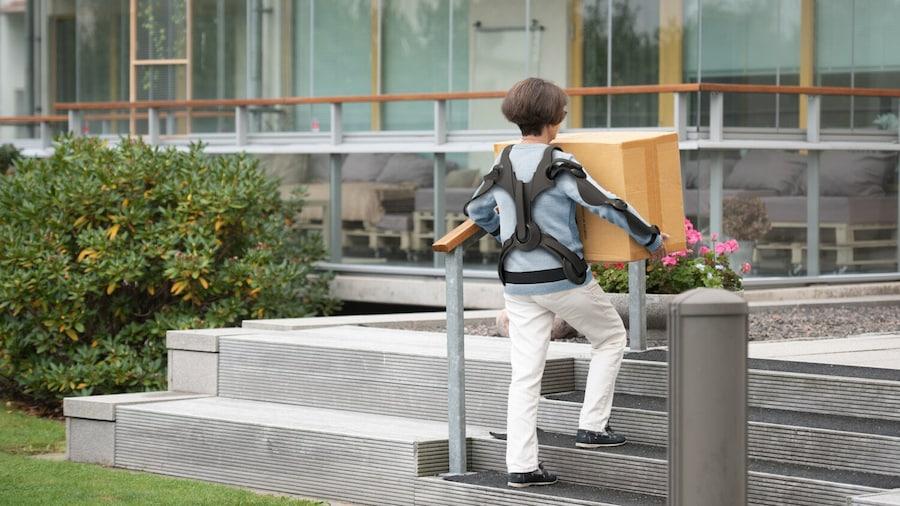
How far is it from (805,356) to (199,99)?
11964 mm

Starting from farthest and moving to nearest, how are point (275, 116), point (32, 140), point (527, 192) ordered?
1. point (32, 140)
2. point (275, 116)
3. point (527, 192)

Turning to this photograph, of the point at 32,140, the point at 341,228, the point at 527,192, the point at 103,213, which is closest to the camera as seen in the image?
the point at 527,192

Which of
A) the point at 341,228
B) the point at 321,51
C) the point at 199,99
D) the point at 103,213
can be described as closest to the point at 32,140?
the point at 199,99

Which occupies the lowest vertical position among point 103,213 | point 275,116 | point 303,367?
point 303,367

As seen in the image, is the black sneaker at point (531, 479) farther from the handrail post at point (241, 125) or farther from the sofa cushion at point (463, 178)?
the handrail post at point (241, 125)

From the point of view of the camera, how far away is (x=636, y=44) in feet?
48.4

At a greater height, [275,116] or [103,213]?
[275,116]

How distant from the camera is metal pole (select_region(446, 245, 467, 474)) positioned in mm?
7258

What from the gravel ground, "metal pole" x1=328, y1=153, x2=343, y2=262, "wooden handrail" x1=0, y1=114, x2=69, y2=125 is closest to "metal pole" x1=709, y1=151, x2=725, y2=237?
the gravel ground

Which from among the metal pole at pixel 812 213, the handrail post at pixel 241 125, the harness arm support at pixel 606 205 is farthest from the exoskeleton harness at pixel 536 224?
the handrail post at pixel 241 125

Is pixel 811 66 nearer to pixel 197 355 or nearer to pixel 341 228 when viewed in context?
pixel 341 228

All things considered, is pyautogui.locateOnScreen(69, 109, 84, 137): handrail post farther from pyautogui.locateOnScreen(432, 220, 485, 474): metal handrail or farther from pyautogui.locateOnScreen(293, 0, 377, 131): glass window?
pyautogui.locateOnScreen(432, 220, 485, 474): metal handrail

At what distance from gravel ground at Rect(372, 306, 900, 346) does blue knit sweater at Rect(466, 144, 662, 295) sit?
9.45ft

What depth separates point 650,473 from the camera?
6.98 m
